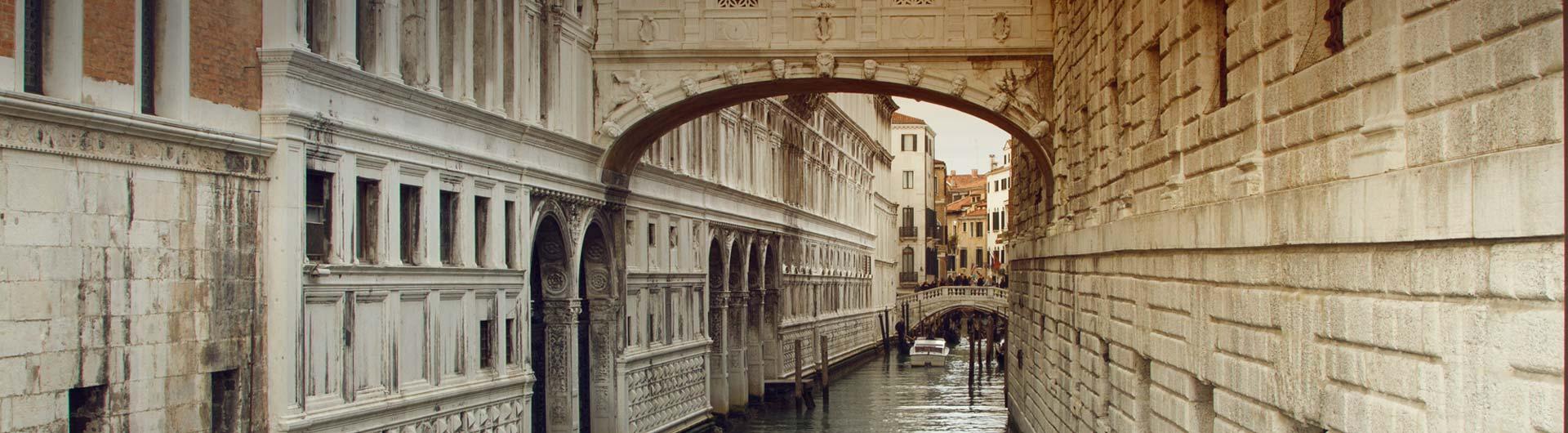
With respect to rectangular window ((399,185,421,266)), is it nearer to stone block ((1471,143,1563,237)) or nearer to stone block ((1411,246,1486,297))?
stone block ((1411,246,1486,297))

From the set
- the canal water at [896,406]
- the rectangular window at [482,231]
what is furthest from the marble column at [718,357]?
the rectangular window at [482,231]

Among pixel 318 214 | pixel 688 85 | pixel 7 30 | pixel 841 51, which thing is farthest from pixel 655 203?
pixel 7 30

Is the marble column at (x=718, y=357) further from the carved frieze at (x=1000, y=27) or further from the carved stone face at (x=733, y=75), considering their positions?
the carved frieze at (x=1000, y=27)

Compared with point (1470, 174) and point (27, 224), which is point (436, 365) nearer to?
point (27, 224)

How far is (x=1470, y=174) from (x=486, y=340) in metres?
11.3

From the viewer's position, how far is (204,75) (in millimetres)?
9672

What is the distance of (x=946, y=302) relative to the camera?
188 feet

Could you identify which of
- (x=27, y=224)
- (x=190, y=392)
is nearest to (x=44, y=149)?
(x=27, y=224)

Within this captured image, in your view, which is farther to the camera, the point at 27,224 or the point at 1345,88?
the point at 27,224

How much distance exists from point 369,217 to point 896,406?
21.0 metres

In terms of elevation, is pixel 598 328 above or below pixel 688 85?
below

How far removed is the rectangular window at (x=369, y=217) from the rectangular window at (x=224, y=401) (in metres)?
2.19

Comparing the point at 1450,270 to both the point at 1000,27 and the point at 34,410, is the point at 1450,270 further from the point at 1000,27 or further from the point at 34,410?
the point at 1000,27

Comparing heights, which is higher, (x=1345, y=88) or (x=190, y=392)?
(x=1345, y=88)
